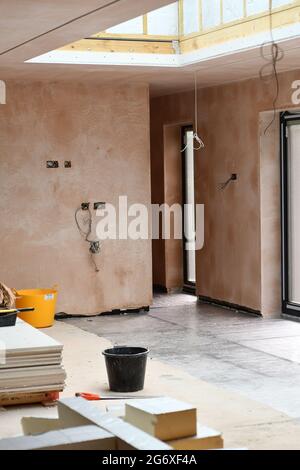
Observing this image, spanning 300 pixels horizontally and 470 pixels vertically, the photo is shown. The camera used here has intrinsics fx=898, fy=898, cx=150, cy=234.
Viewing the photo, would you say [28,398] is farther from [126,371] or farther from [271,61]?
[271,61]

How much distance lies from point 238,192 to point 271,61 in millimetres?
2248

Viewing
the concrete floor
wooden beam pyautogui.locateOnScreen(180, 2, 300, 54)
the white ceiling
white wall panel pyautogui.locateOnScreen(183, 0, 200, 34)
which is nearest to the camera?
the white ceiling

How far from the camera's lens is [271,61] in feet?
29.2

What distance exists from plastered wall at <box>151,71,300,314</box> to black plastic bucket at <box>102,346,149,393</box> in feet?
12.7

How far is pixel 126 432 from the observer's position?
3.10 m

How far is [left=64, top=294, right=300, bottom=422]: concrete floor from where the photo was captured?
6934mm

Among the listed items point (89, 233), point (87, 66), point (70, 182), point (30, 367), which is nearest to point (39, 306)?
point (89, 233)

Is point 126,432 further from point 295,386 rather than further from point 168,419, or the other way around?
point 295,386

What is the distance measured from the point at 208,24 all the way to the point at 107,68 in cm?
115

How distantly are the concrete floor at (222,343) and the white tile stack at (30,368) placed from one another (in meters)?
1.41

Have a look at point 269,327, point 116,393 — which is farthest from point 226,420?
point 269,327

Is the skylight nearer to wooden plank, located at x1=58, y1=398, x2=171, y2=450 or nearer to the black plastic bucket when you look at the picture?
the black plastic bucket

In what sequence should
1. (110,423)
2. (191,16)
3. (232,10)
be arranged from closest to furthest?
1. (110,423)
2. (232,10)
3. (191,16)

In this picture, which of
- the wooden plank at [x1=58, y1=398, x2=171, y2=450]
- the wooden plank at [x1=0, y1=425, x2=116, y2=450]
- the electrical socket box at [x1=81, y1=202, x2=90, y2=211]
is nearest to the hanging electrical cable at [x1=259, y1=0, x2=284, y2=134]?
the electrical socket box at [x1=81, y1=202, x2=90, y2=211]
